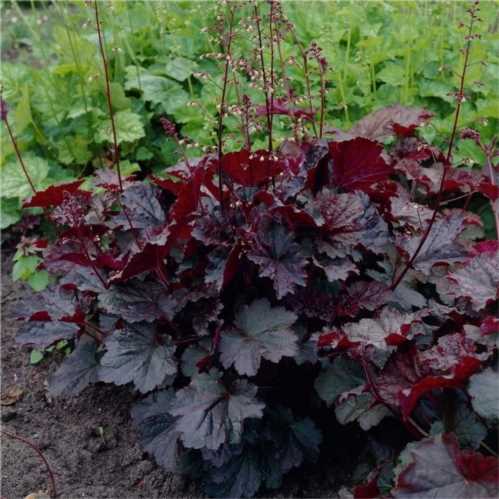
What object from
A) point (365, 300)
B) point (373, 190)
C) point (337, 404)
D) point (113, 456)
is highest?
point (373, 190)

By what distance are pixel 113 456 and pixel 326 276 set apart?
1019 millimetres

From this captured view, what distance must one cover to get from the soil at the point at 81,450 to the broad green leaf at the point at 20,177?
33.5 inches

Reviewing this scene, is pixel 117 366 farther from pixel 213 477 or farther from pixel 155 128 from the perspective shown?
pixel 155 128

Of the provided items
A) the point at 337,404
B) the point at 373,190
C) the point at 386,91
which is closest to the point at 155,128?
the point at 386,91

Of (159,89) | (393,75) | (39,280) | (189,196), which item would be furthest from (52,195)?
(393,75)

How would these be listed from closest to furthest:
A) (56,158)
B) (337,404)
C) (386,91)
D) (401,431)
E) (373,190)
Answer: (337,404), (401,431), (373,190), (386,91), (56,158)

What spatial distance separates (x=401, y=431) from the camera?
2.28 metres

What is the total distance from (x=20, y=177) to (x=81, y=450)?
1.49 metres

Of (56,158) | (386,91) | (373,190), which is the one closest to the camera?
(373,190)

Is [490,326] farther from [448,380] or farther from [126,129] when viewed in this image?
[126,129]

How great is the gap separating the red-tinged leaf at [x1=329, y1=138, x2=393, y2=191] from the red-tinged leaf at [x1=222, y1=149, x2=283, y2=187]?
200 millimetres

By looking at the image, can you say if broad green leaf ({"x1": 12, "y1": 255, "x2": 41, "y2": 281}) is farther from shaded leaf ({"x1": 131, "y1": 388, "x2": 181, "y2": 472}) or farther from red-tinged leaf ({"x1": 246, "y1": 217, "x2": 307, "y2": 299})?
red-tinged leaf ({"x1": 246, "y1": 217, "x2": 307, "y2": 299})

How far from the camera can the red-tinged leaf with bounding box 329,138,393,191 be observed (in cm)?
232

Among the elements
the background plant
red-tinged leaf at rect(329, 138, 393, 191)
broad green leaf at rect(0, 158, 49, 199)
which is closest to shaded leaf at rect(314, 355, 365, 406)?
red-tinged leaf at rect(329, 138, 393, 191)
